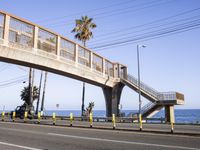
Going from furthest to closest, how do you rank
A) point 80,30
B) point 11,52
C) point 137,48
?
point 80,30, point 137,48, point 11,52

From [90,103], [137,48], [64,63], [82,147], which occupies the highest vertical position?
[137,48]

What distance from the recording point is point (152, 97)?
3659cm

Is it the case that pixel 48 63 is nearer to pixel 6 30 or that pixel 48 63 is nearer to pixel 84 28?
pixel 6 30

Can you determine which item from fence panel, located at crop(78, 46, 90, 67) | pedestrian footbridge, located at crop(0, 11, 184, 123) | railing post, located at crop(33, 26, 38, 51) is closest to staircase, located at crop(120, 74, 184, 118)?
pedestrian footbridge, located at crop(0, 11, 184, 123)

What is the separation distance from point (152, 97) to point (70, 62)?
47.7 ft

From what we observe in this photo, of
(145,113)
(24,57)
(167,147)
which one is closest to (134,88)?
(145,113)

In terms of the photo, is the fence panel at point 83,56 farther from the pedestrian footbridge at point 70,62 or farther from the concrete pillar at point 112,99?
the concrete pillar at point 112,99

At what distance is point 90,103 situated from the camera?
53.8 meters

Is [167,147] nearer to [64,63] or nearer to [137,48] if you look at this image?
[64,63]

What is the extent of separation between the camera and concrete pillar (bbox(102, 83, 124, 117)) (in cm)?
3641

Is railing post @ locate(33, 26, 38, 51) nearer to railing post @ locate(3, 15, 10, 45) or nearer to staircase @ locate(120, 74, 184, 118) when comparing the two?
railing post @ locate(3, 15, 10, 45)

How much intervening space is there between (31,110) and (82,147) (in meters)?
28.8

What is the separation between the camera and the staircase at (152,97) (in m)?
35.8

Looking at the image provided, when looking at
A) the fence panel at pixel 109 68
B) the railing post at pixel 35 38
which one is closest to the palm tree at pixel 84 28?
the fence panel at pixel 109 68
